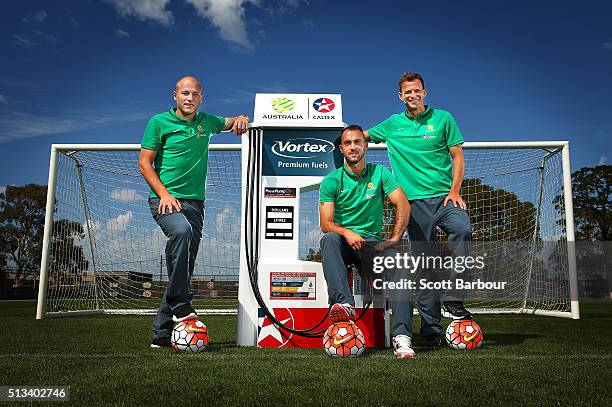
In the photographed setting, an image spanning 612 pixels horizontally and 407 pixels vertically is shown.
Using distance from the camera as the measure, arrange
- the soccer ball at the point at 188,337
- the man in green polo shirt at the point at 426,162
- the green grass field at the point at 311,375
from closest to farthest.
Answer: the green grass field at the point at 311,375 → the soccer ball at the point at 188,337 → the man in green polo shirt at the point at 426,162

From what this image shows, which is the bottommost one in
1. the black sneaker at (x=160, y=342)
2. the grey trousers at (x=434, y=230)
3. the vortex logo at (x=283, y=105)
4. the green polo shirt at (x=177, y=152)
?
the black sneaker at (x=160, y=342)

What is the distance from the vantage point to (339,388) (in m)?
2.19

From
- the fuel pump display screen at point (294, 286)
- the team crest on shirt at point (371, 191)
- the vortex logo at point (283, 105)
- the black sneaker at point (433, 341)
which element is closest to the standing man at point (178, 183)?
the vortex logo at point (283, 105)

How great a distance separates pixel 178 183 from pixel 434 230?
192 centimetres

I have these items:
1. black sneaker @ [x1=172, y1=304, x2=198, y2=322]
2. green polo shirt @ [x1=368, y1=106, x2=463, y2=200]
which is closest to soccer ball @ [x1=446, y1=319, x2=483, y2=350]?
green polo shirt @ [x1=368, y1=106, x2=463, y2=200]

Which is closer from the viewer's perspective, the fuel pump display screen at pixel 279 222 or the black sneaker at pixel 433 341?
the black sneaker at pixel 433 341

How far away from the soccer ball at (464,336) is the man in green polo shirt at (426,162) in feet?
0.21

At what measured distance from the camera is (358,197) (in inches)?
134

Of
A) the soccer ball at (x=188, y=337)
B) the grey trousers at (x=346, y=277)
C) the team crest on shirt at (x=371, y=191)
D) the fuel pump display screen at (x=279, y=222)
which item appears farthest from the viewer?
the fuel pump display screen at (x=279, y=222)

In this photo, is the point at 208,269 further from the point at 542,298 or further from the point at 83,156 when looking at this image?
the point at 542,298

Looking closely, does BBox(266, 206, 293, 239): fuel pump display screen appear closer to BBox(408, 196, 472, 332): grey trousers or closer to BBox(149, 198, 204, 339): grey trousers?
BBox(149, 198, 204, 339): grey trousers

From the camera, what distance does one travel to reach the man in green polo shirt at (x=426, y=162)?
11.8ft

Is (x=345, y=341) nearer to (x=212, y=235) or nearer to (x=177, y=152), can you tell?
(x=177, y=152)

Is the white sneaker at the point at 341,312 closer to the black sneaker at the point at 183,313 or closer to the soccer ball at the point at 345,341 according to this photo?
the soccer ball at the point at 345,341
